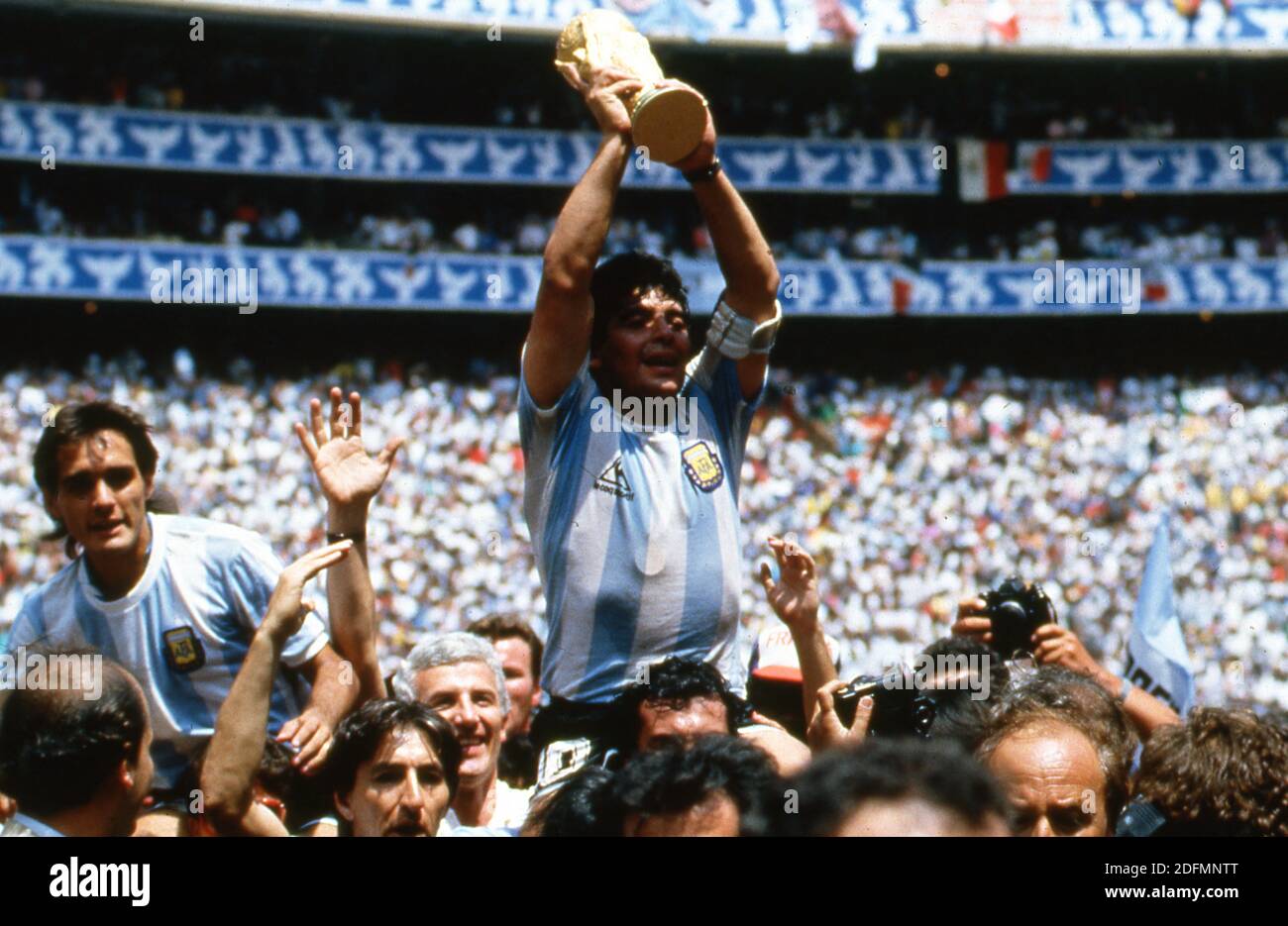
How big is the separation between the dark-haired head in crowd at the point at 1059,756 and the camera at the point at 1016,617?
2.68 feet

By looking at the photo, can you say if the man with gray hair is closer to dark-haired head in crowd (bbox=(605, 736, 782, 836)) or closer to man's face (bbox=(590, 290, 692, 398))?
man's face (bbox=(590, 290, 692, 398))

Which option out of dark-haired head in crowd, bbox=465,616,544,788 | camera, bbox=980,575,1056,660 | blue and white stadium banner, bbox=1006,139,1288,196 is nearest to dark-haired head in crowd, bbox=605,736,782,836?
camera, bbox=980,575,1056,660

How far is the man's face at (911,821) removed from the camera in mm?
1627

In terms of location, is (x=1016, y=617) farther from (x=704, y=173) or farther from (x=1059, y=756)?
(x=704, y=173)

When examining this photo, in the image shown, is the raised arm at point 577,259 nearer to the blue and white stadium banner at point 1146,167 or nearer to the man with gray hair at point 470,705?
the man with gray hair at point 470,705

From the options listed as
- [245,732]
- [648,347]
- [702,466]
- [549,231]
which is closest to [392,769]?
[245,732]

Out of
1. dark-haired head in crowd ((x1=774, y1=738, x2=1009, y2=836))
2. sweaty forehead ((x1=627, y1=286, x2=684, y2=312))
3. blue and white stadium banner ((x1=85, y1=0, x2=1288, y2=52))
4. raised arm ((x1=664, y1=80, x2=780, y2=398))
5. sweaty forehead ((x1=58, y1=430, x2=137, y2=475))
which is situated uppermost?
blue and white stadium banner ((x1=85, y1=0, x2=1288, y2=52))

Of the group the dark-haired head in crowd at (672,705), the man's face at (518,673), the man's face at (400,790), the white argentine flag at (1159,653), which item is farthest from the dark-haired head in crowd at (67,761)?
the white argentine flag at (1159,653)

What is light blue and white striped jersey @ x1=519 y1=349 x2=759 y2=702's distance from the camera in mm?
3426

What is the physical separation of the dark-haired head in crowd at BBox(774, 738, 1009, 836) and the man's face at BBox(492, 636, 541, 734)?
381 cm

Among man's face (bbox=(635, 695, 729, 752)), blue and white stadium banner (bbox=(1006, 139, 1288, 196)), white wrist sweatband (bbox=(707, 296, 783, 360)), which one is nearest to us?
man's face (bbox=(635, 695, 729, 752))

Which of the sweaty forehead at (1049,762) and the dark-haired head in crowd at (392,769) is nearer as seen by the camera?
the sweaty forehead at (1049,762)

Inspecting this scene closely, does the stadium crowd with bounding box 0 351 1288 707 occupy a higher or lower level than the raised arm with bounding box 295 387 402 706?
higher

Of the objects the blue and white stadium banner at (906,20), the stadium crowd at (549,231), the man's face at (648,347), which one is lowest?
the man's face at (648,347)
